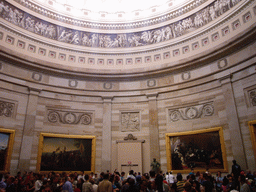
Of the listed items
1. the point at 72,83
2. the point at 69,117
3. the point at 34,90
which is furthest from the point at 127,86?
the point at 34,90

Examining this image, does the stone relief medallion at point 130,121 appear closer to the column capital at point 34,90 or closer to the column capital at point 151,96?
the column capital at point 151,96

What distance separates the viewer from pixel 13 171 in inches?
639

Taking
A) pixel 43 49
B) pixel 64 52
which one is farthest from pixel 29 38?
pixel 64 52

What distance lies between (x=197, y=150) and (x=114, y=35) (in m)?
14.2

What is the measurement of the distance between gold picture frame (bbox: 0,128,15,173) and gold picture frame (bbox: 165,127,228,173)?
40.2 ft

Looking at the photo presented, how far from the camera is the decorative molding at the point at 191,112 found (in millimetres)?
17511

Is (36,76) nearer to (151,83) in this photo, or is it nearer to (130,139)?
(130,139)

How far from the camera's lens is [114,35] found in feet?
76.5

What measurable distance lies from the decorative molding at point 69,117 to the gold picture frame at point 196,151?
24.6 ft

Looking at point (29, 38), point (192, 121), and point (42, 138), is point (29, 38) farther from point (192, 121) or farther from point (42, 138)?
point (192, 121)

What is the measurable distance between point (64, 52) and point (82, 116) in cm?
659

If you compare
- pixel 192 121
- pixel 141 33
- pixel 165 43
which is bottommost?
pixel 192 121

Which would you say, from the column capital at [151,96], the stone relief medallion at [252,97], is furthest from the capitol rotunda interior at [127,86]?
the column capital at [151,96]

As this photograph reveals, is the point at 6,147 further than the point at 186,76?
No
